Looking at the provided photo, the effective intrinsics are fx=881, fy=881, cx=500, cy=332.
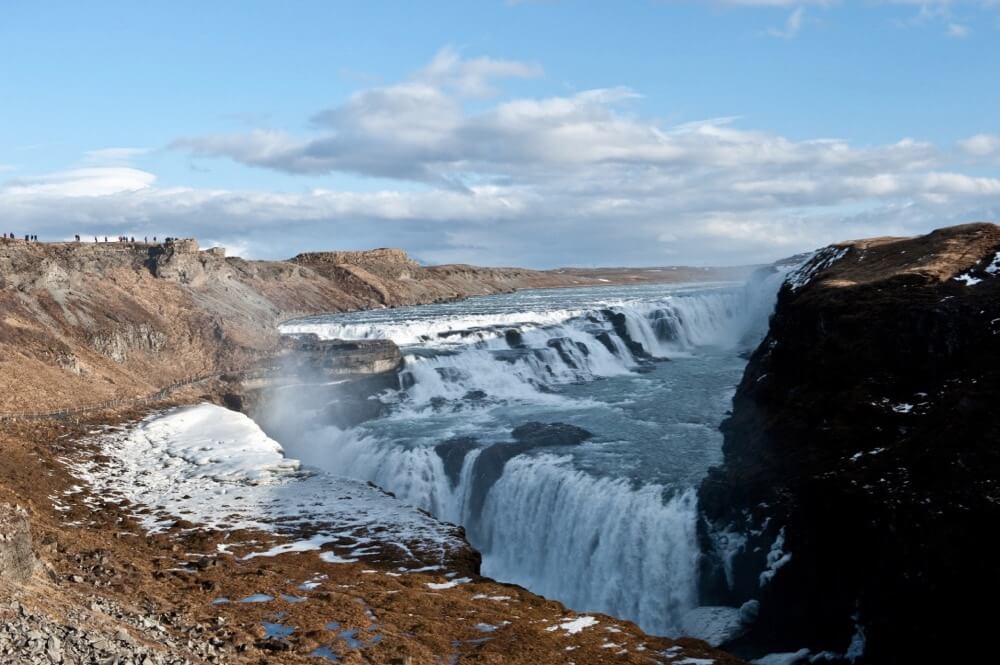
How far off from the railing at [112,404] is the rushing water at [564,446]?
599cm

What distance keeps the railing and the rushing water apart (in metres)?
5.99

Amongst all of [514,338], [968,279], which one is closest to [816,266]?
[968,279]

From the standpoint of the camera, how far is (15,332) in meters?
47.9

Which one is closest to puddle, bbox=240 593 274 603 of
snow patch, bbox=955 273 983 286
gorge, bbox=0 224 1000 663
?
gorge, bbox=0 224 1000 663

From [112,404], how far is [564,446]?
22536mm

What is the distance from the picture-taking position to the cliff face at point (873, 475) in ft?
68.4

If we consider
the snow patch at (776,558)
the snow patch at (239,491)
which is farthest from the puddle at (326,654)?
the snow patch at (776,558)

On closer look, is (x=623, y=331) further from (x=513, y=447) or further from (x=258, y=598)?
(x=258, y=598)

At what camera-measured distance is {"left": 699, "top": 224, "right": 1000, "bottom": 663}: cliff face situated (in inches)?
821

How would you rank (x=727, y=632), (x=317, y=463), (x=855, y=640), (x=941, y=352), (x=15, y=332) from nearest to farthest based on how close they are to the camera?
(x=855, y=640)
(x=727, y=632)
(x=941, y=352)
(x=317, y=463)
(x=15, y=332)

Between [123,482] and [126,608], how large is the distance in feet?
50.5

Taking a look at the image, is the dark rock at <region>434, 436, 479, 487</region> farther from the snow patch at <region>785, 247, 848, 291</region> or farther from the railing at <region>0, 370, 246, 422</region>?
the snow patch at <region>785, 247, 848, 291</region>

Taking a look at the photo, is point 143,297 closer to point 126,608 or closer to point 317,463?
point 317,463

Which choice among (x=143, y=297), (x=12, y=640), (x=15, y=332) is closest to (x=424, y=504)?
(x=12, y=640)
